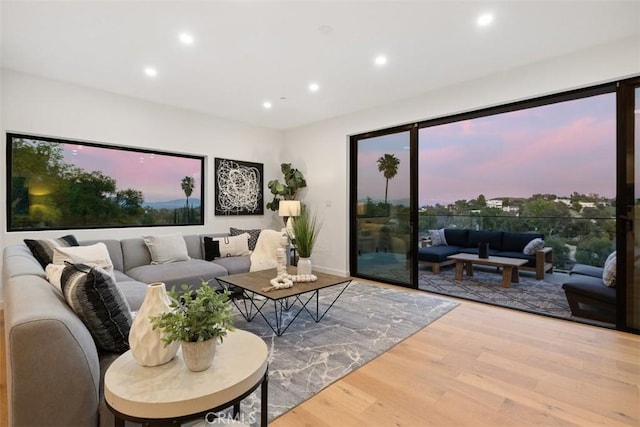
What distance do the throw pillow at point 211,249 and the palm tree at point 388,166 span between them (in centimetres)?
272

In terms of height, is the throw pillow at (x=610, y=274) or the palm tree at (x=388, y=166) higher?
the palm tree at (x=388, y=166)

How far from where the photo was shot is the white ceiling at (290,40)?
2.43m

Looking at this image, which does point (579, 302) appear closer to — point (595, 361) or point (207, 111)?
point (595, 361)

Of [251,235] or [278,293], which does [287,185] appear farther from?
[278,293]

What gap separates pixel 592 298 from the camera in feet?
10.2

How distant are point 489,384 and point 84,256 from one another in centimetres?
367

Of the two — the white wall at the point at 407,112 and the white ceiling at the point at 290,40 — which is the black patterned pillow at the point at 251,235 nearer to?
the white wall at the point at 407,112

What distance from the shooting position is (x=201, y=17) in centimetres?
252

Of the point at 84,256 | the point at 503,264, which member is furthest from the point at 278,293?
the point at 503,264

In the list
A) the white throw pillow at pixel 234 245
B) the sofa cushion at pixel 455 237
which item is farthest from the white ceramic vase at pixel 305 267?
the sofa cushion at pixel 455 237

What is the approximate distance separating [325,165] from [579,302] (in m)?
4.01

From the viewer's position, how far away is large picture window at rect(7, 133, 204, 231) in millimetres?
3574

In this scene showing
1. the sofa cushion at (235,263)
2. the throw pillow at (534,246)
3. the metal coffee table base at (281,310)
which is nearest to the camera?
the metal coffee table base at (281,310)

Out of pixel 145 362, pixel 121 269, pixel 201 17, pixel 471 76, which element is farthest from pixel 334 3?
pixel 121 269
